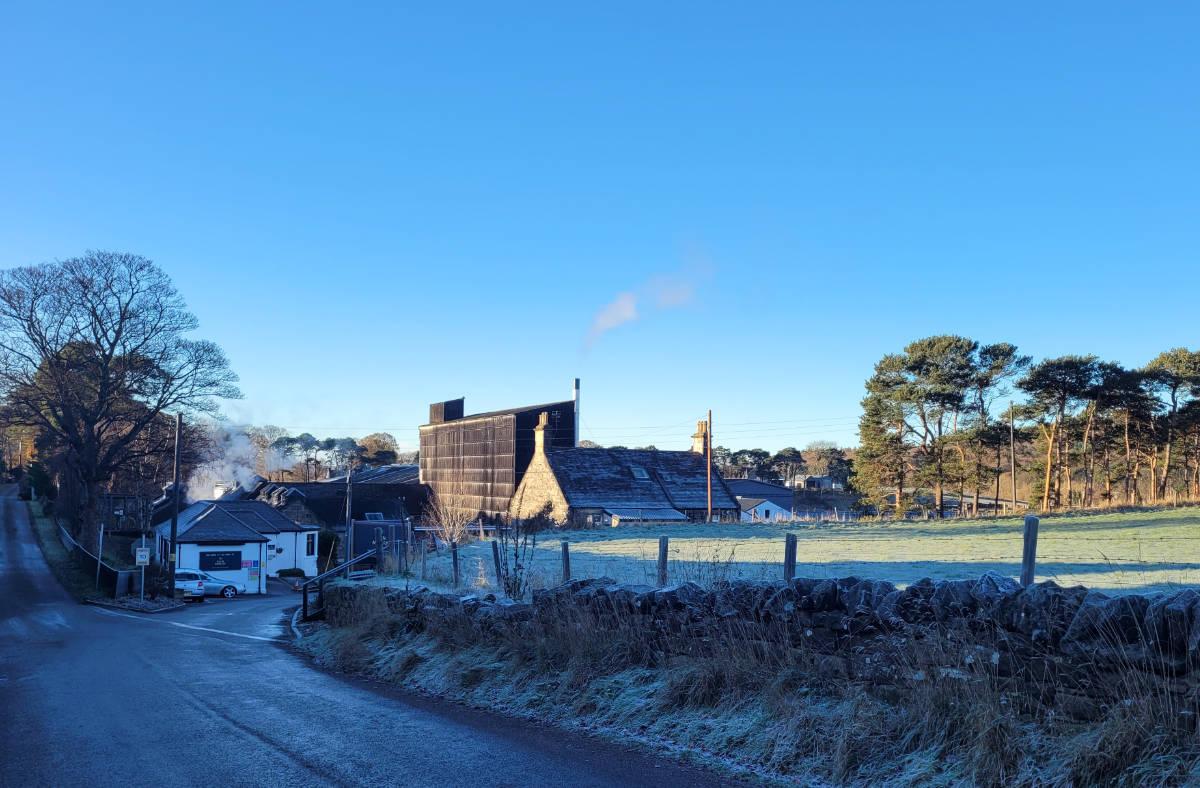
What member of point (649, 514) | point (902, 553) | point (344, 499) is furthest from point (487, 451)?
point (902, 553)

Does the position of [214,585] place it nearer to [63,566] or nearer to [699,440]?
[63,566]

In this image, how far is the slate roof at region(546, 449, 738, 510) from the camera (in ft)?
181

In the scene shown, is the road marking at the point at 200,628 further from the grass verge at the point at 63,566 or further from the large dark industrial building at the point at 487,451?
the large dark industrial building at the point at 487,451

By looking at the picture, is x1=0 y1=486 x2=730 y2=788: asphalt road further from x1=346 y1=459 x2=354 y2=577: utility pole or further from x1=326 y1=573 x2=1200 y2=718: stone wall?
x1=346 y1=459 x2=354 y2=577: utility pole

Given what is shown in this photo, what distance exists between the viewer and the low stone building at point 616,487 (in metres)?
53.8

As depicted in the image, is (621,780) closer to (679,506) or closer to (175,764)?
(175,764)

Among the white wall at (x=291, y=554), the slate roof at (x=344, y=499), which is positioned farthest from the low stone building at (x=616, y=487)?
the slate roof at (x=344, y=499)

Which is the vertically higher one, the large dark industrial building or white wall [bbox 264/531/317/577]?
the large dark industrial building

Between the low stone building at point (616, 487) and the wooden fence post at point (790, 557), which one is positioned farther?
the low stone building at point (616, 487)

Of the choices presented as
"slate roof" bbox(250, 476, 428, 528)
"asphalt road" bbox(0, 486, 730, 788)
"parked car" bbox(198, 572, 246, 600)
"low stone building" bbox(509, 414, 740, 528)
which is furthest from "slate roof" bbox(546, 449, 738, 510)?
"asphalt road" bbox(0, 486, 730, 788)

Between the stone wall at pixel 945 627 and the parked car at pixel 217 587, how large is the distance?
3950cm

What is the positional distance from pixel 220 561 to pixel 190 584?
23.0 feet

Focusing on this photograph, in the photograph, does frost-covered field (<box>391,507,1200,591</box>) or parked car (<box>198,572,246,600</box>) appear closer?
frost-covered field (<box>391,507,1200,591</box>)

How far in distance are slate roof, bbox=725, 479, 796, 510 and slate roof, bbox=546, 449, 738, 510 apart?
19.8 meters
